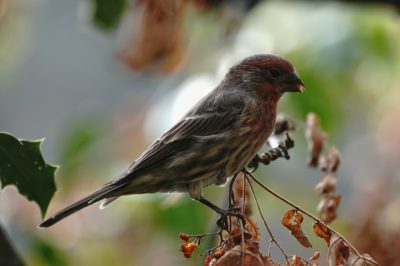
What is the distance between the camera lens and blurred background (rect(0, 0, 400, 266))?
6.39 metres

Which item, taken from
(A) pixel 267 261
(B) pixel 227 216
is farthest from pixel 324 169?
(A) pixel 267 261

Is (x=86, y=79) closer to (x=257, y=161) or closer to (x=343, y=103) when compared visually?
(x=343, y=103)

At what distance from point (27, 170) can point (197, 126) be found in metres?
1.60

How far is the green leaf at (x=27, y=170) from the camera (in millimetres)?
4211

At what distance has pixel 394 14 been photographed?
6.93 metres

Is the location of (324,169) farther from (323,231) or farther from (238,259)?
(238,259)

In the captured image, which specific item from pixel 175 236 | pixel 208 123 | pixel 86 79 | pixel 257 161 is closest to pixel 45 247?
pixel 175 236

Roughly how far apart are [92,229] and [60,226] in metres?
0.28

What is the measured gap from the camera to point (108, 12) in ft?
20.1

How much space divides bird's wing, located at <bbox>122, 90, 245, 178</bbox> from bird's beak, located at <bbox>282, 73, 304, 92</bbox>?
1.08 feet

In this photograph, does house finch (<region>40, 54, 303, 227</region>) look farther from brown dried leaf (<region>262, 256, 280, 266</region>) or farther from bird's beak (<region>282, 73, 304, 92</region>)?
brown dried leaf (<region>262, 256, 280, 266</region>)

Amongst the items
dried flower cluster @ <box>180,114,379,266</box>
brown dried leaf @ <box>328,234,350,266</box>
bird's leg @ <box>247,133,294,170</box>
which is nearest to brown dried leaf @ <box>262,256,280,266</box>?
dried flower cluster @ <box>180,114,379,266</box>

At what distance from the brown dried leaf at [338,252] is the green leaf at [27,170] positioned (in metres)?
1.29

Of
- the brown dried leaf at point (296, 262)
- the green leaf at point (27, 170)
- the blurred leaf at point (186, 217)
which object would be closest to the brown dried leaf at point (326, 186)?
the brown dried leaf at point (296, 262)
